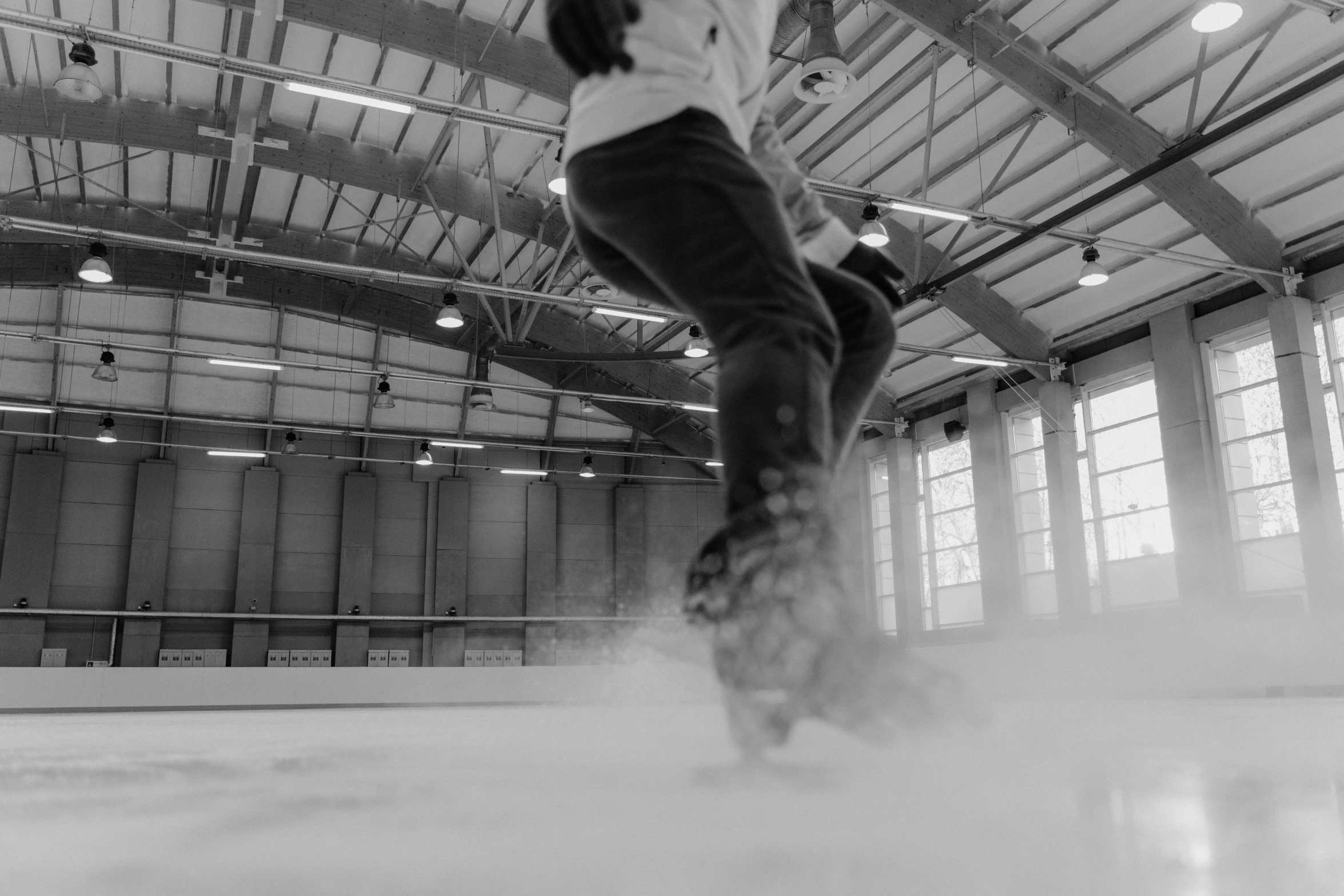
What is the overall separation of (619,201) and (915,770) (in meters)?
0.63

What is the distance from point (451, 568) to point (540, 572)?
1.72 meters

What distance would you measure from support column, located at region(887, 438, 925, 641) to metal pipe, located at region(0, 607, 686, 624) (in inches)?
161

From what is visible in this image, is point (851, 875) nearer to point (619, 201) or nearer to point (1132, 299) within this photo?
point (619, 201)

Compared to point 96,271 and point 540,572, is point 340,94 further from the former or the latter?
point 540,572

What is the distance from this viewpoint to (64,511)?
17.1m

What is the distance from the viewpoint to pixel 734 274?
Answer: 99cm

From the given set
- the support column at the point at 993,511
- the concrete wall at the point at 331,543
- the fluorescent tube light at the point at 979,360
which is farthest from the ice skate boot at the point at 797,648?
the concrete wall at the point at 331,543

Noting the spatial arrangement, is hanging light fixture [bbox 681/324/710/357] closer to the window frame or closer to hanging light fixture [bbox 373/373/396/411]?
the window frame

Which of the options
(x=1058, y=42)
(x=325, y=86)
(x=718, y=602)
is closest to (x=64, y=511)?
(x=325, y=86)

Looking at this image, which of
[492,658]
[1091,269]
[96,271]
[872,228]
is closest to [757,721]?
[872,228]

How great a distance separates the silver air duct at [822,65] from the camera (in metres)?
8.18

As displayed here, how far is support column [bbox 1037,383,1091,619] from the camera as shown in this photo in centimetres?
1306

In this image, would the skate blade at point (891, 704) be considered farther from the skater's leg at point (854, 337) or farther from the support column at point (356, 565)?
the support column at point (356, 565)

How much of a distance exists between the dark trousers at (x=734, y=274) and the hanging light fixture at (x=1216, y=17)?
8082mm
